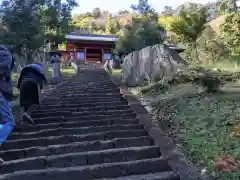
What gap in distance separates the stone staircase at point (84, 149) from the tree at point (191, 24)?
13591mm

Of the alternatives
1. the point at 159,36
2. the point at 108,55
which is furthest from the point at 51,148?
the point at 108,55

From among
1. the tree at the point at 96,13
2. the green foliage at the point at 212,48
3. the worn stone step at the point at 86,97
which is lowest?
the worn stone step at the point at 86,97

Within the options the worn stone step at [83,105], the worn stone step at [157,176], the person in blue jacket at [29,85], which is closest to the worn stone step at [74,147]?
the worn stone step at [157,176]

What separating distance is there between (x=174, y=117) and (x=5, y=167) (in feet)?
9.64

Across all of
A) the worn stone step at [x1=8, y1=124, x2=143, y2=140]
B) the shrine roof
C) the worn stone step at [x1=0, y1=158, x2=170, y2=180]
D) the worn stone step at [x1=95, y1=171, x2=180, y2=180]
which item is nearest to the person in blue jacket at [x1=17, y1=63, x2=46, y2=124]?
the worn stone step at [x1=8, y1=124, x2=143, y2=140]

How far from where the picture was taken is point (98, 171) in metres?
3.88

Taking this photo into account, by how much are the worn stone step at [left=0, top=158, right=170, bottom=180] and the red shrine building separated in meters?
29.6

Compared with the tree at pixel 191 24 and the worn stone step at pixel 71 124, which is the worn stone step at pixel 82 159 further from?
the tree at pixel 191 24

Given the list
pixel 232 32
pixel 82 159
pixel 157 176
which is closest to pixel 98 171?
pixel 82 159

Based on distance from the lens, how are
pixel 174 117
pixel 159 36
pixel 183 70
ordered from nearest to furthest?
pixel 174 117, pixel 183 70, pixel 159 36

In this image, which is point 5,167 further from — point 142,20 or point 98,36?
point 98,36

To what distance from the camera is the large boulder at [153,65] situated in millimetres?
9898

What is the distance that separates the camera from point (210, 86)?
7.39 meters

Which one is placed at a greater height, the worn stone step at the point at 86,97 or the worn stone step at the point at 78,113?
the worn stone step at the point at 86,97
